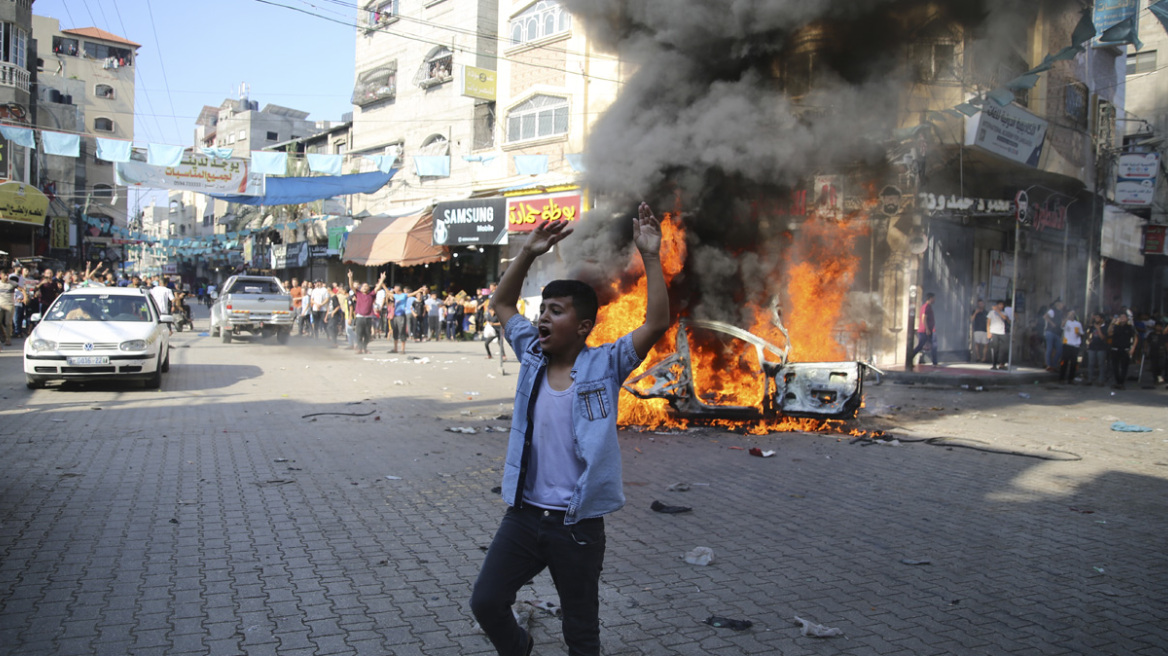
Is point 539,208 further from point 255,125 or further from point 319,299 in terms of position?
point 255,125

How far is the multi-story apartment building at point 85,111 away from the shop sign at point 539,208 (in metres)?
23.8

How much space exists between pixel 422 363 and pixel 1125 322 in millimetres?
15178

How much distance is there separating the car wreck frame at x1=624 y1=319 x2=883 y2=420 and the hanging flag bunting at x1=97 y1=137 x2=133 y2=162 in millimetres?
16625

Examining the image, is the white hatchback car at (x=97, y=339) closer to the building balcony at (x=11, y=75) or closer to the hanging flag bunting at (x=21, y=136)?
the hanging flag bunting at (x=21, y=136)

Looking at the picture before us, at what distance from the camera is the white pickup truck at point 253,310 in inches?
822

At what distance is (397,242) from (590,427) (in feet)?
80.0

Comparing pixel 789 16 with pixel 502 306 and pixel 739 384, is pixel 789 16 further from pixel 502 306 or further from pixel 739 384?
pixel 502 306

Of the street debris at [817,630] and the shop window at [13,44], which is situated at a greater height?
the shop window at [13,44]

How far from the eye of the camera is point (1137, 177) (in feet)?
72.5

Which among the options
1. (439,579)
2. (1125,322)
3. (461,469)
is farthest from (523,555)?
(1125,322)

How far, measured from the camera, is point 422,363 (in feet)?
55.7

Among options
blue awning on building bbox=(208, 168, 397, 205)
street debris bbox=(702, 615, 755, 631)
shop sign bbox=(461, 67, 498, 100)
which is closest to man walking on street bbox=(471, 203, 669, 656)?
street debris bbox=(702, 615, 755, 631)

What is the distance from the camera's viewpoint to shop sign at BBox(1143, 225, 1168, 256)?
26.1m

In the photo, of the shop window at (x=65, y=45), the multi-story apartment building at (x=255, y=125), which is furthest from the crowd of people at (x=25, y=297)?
the shop window at (x=65, y=45)
